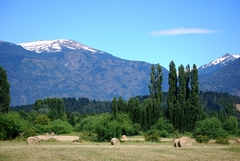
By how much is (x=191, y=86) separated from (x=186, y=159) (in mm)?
66092

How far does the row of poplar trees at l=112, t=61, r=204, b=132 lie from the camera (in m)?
92.7

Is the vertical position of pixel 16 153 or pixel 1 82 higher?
pixel 1 82

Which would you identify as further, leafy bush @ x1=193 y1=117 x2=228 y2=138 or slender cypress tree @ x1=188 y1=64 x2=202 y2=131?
slender cypress tree @ x1=188 y1=64 x2=202 y2=131

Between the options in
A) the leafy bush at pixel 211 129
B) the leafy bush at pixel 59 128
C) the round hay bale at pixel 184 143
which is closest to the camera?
the round hay bale at pixel 184 143

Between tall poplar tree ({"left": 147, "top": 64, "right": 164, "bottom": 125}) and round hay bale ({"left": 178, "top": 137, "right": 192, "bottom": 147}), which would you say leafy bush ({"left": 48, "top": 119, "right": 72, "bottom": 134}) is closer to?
tall poplar tree ({"left": 147, "top": 64, "right": 164, "bottom": 125})

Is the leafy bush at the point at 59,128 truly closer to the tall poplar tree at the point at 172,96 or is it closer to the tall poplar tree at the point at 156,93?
the tall poplar tree at the point at 156,93

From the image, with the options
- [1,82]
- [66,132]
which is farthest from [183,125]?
[1,82]

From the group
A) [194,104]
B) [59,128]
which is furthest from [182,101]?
[59,128]

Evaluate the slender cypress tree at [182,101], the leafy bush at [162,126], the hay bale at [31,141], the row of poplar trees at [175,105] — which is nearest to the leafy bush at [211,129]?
the leafy bush at [162,126]

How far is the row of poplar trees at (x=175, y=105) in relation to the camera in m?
92.7

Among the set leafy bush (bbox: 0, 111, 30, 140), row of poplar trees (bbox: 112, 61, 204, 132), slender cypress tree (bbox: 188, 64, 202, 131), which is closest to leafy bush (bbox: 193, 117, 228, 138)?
slender cypress tree (bbox: 188, 64, 202, 131)

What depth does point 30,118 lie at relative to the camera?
382 ft

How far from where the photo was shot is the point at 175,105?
312 ft

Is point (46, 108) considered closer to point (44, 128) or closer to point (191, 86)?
point (44, 128)
